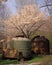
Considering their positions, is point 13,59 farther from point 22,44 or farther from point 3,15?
point 3,15

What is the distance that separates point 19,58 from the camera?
63.2 feet

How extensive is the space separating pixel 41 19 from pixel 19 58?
11.1 m

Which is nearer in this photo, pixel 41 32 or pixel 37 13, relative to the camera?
pixel 37 13

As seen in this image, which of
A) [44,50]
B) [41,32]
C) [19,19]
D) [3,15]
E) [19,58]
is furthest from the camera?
[3,15]

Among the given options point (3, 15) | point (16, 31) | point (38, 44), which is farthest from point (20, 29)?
point (3, 15)

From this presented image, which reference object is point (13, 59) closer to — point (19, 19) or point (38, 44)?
point (38, 44)

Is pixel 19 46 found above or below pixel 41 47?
above

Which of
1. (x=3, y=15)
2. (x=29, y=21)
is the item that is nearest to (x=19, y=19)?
(x=29, y=21)

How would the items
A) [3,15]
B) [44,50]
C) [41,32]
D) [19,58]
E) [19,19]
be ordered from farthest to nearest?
[3,15] < [41,32] < [19,19] < [44,50] < [19,58]

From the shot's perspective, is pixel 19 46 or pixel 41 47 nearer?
pixel 19 46

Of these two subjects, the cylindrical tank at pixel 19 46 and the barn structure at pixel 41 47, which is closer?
the cylindrical tank at pixel 19 46

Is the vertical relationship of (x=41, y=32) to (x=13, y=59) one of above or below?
above

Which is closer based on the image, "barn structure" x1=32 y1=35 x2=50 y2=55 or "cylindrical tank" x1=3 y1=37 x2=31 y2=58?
"cylindrical tank" x1=3 y1=37 x2=31 y2=58

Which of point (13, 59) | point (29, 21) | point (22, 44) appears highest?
point (29, 21)
